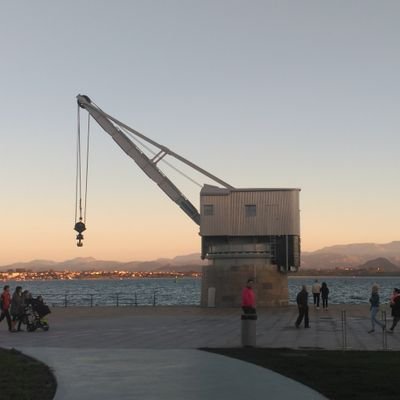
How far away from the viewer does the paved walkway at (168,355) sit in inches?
438

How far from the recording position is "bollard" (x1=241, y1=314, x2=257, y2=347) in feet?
60.3

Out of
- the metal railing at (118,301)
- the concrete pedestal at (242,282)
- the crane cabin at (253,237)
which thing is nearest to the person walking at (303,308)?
the concrete pedestal at (242,282)

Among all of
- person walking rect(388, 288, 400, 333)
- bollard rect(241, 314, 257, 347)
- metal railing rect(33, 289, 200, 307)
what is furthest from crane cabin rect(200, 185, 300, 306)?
bollard rect(241, 314, 257, 347)

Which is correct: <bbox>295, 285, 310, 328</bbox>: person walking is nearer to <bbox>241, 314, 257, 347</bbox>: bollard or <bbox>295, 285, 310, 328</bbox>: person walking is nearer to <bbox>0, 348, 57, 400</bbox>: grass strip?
<bbox>241, 314, 257, 347</bbox>: bollard

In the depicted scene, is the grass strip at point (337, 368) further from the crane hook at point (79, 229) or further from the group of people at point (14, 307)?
the crane hook at point (79, 229)

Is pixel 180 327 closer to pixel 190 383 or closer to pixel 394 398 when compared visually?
pixel 190 383

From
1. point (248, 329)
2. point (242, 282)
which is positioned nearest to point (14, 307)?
point (248, 329)

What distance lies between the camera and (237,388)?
11328mm

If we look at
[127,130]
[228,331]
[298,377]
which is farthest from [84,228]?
[298,377]

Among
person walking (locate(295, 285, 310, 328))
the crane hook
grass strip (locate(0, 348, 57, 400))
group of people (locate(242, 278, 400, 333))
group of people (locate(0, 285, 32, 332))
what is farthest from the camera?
the crane hook

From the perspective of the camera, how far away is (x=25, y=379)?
12.6 metres

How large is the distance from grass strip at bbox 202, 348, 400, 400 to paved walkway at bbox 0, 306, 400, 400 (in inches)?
20.0

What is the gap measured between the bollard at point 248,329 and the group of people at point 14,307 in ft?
35.0

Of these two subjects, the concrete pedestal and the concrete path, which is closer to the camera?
the concrete path
